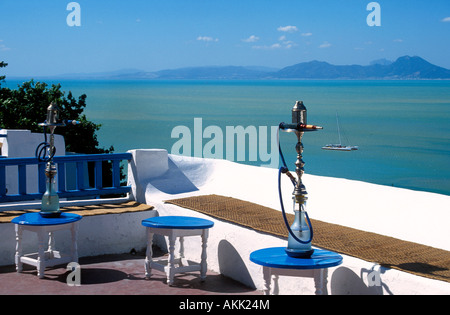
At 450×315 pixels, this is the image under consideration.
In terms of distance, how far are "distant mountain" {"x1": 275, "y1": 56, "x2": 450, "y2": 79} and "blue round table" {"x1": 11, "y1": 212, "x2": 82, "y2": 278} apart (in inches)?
5033

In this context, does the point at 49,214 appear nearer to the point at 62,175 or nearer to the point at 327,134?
the point at 62,175

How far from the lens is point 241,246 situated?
588 centimetres

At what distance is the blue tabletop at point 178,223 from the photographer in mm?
5625

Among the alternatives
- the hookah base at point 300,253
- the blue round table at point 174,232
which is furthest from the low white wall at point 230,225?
the hookah base at point 300,253

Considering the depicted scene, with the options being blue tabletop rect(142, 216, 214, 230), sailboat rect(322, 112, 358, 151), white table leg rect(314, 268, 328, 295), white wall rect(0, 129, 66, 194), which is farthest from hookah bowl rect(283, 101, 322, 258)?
sailboat rect(322, 112, 358, 151)

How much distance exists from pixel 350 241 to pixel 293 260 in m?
0.98

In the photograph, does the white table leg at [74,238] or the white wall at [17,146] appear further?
the white wall at [17,146]

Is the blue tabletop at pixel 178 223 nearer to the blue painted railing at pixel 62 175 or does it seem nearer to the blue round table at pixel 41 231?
the blue round table at pixel 41 231

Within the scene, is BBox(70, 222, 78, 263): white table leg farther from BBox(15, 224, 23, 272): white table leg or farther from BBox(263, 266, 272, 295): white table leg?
BBox(263, 266, 272, 295): white table leg

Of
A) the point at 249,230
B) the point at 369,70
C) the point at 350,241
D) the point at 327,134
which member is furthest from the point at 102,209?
the point at 369,70

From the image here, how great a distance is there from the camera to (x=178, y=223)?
5730 mm

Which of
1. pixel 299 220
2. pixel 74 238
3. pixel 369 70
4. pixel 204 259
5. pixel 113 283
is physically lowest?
pixel 113 283

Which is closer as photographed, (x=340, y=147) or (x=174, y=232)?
(x=174, y=232)

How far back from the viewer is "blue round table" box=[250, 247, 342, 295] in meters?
4.18
